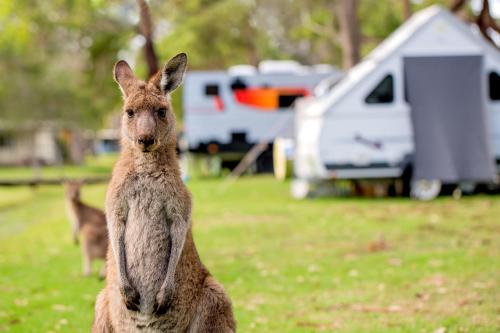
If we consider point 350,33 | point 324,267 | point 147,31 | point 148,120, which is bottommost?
point 324,267

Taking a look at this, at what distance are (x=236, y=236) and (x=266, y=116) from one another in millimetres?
13620

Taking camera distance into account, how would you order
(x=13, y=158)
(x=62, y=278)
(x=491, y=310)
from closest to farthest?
(x=491, y=310)
(x=62, y=278)
(x=13, y=158)

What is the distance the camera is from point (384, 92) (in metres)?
15.4

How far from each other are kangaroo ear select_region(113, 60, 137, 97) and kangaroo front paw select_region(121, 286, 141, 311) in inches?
44.3

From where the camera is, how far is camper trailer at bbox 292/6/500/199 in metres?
15.1

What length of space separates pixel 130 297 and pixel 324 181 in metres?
12.6

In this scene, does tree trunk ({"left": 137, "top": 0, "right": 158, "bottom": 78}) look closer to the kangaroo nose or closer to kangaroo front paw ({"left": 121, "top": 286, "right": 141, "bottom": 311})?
the kangaroo nose

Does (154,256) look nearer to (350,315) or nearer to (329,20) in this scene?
(350,315)

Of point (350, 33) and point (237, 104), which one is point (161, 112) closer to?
point (350, 33)

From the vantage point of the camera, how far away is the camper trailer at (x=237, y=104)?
80.0 ft

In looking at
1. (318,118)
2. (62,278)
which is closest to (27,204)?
(318,118)

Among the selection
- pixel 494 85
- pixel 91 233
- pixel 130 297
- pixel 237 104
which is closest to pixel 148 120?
pixel 130 297

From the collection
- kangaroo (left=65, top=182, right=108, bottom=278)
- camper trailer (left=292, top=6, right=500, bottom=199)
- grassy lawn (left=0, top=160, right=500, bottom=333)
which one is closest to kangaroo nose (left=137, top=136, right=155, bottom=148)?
grassy lawn (left=0, top=160, right=500, bottom=333)

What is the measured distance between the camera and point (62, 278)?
8.75 meters
